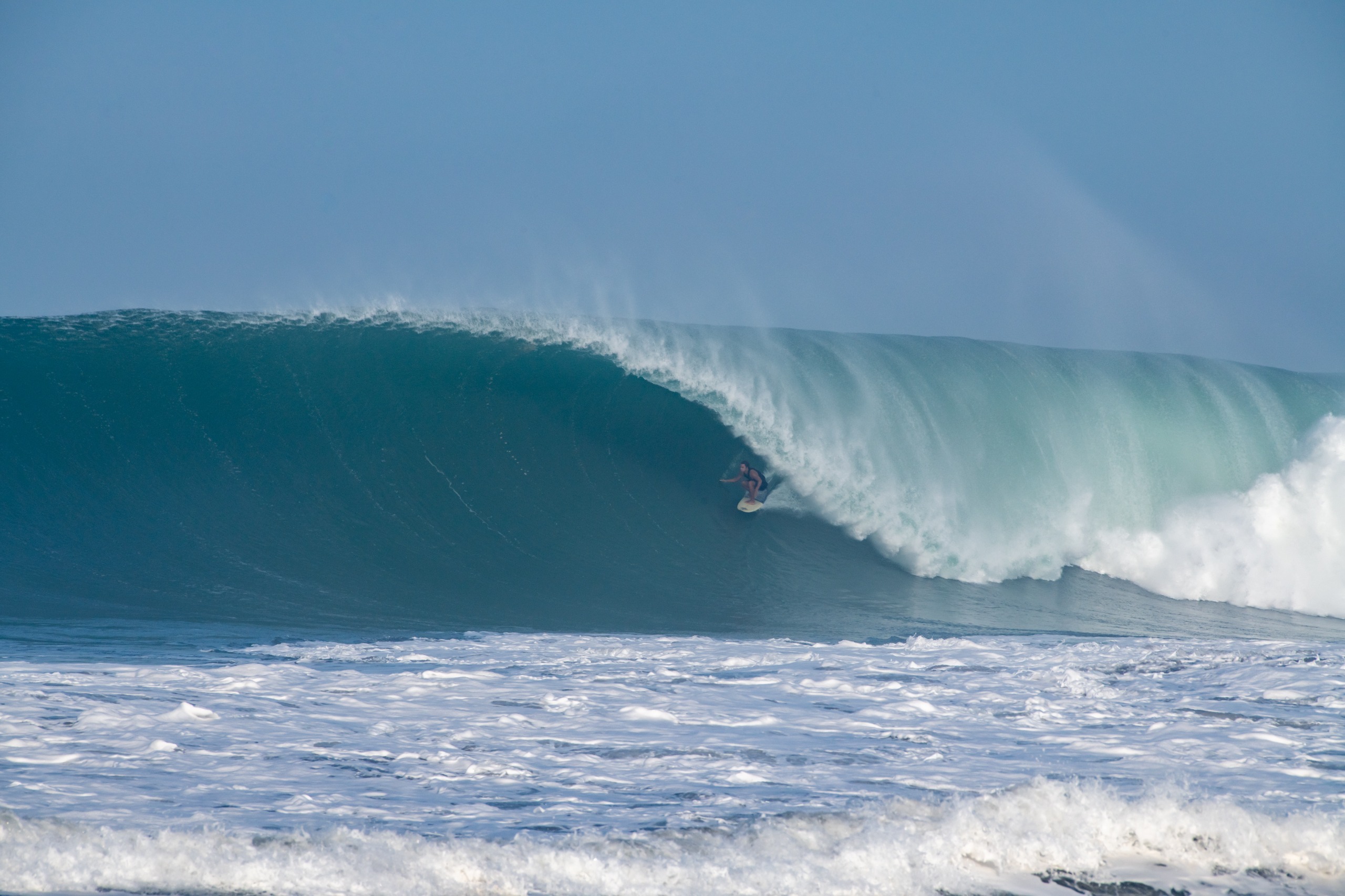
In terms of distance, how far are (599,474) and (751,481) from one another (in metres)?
1.55

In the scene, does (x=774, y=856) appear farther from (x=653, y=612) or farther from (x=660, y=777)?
(x=653, y=612)

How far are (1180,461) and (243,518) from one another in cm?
1038

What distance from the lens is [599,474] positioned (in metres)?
10.5

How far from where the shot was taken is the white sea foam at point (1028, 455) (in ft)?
33.6

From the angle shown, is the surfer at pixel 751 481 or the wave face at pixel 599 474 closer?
the wave face at pixel 599 474

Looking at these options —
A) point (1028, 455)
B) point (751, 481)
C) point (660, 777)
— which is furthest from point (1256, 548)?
point (660, 777)

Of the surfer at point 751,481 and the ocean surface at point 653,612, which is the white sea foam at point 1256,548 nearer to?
the ocean surface at point 653,612

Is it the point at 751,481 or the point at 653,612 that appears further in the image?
the point at 751,481

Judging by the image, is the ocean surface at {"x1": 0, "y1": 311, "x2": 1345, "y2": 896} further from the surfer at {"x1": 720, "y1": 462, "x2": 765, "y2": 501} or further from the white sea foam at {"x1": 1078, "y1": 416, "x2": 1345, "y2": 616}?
the surfer at {"x1": 720, "y1": 462, "x2": 765, "y2": 501}

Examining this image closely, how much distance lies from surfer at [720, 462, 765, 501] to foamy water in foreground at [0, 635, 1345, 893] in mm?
5038

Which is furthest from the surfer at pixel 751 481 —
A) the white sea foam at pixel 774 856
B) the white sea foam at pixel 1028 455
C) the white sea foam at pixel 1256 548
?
the white sea foam at pixel 774 856

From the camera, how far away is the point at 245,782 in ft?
10.1

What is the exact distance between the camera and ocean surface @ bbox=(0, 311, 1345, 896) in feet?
8.97

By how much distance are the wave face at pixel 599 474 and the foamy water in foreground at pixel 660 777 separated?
2.47 metres
